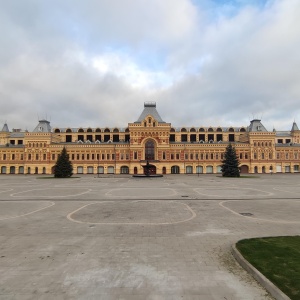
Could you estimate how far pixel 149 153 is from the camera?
260ft

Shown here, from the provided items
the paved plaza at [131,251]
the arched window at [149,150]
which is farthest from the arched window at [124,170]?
the paved plaza at [131,251]

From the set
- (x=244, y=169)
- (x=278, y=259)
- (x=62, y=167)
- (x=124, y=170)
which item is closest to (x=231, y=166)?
(x=244, y=169)

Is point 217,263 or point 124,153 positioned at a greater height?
point 124,153

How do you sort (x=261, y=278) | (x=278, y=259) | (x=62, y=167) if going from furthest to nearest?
1. (x=62, y=167)
2. (x=278, y=259)
3. (x=261, y=278)

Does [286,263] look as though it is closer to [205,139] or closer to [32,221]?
[32,221]

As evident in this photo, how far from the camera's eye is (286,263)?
713 cm

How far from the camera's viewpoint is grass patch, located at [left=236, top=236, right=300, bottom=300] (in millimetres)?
6020

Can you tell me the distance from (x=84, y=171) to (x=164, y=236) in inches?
2856

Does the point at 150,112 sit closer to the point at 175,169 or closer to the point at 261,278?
the point at 175,169

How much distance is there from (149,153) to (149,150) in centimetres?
94

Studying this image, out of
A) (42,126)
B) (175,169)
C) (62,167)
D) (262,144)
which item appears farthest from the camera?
(42,126)

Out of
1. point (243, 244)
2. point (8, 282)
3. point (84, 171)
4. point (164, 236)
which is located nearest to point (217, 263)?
point (243, 244)

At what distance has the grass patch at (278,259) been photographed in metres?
6.02

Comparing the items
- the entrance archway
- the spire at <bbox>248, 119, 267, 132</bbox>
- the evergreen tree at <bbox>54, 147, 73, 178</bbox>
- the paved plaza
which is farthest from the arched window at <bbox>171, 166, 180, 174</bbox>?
the paved plaza
